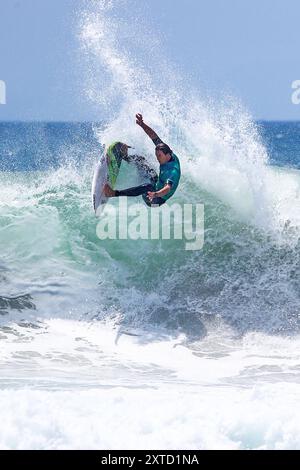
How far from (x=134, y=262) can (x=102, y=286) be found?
757 mm

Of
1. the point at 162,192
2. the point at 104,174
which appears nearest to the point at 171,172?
the point at 162,192

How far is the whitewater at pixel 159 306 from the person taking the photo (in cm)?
576

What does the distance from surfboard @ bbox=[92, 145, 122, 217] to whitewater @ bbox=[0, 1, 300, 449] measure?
316mm

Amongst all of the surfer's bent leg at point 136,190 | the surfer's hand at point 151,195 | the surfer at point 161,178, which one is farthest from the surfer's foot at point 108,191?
the surfer's hand at point 151,195

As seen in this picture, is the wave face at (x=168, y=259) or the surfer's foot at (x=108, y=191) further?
the surfer's foot at (x=108, y=191)

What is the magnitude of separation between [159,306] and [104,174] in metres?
1.98

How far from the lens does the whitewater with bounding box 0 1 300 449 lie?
576 cm

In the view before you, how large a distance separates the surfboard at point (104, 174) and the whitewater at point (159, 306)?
316 millimetres

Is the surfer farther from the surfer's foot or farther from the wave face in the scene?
the wave face

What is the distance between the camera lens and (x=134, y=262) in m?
10.8

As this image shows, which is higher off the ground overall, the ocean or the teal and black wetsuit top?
the teal and black wetsuit top

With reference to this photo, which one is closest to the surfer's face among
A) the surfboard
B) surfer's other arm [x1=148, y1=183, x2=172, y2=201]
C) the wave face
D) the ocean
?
surfer's other arm [x1=148, y1=183, x2=172, y2=201]

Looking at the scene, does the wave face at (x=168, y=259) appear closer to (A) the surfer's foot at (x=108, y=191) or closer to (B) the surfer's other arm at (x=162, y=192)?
(A) the surfer's foot at (x=108, y=191)
